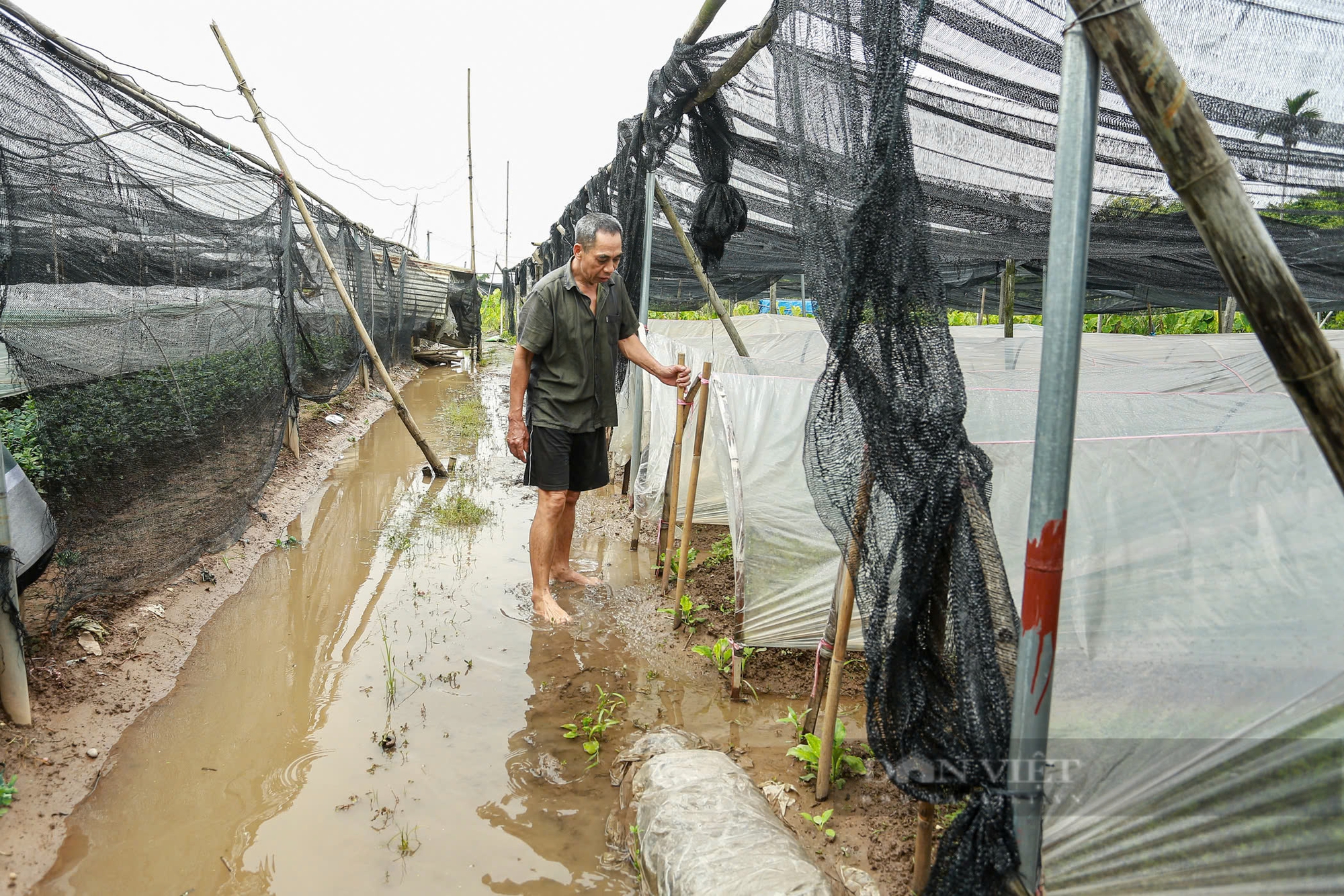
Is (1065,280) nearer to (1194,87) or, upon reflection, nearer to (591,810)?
(1194,87)

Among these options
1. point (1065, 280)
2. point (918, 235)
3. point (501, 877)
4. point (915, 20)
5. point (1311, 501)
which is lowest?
point (501, 877)

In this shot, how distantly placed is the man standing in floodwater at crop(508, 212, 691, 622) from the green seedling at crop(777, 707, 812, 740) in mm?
1351

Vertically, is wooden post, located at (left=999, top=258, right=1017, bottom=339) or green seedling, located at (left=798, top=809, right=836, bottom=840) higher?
wooden post, located at (left=999, top=258, right=1017, bottom=339)

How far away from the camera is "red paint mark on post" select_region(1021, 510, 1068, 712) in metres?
1.41

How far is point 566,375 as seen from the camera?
3.96 metres

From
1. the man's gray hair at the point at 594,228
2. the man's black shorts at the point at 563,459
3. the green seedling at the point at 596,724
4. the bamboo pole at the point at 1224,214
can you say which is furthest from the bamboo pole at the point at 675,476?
the bamboo pole at the point at 1224,214

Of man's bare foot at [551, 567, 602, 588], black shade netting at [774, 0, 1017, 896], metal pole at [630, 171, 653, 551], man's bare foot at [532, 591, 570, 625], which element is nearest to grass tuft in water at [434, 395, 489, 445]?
metal pole at [630, 171, 653, 551]

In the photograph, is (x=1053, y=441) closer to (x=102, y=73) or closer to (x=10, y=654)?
(x=10, y=654)

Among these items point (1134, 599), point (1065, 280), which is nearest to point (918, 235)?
point (1065, 280)

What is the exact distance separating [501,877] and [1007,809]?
4.78 ft

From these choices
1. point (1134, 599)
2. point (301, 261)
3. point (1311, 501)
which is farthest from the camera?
point (301, 261)

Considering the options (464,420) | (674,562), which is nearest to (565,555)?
(674,562)

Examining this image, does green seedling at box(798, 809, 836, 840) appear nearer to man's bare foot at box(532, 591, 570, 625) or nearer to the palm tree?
man's bare foot at box(532, 591, 570, 625)

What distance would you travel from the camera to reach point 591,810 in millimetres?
2561
